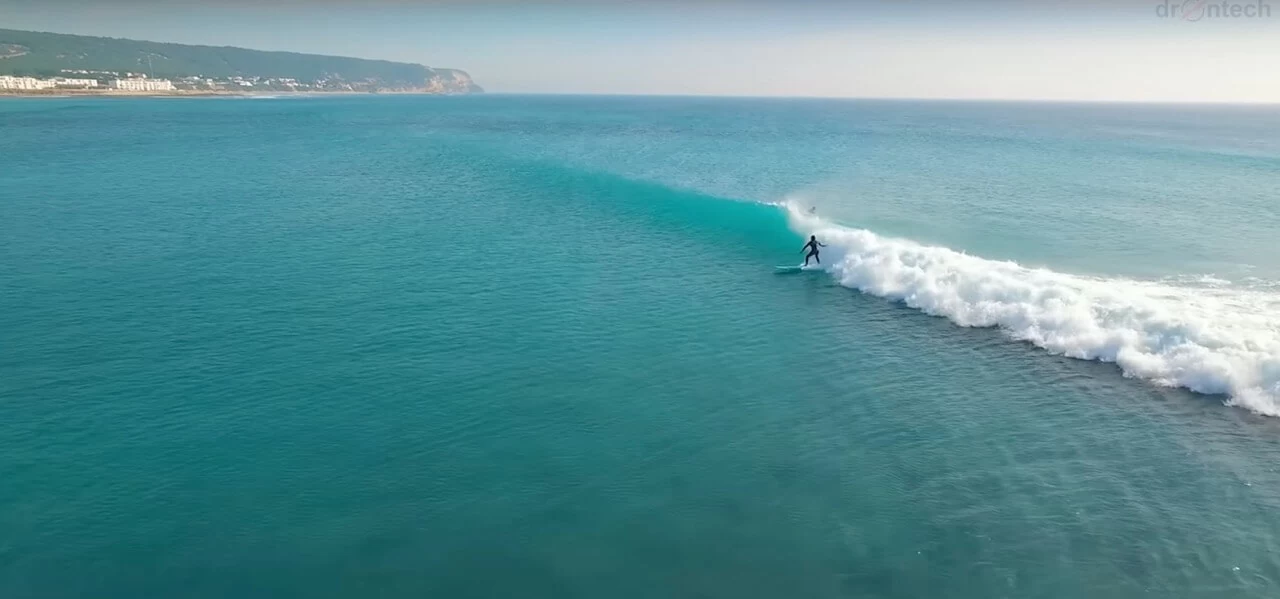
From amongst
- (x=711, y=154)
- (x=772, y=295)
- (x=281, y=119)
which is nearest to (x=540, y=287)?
→ (x=772, y=295)

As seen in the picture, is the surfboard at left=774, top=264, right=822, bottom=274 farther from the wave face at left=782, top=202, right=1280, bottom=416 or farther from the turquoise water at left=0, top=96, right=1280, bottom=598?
the turquoise water at left=0, top=96, right=1280, bottom=598

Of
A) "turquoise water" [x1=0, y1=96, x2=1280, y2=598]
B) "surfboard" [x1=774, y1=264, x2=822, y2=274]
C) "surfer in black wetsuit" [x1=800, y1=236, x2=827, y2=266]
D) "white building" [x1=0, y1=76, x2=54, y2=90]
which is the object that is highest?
"white building" [x1=0, y1=76, x2=54, y2=90]

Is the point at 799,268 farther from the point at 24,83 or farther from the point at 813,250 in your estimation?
the point at 24,83

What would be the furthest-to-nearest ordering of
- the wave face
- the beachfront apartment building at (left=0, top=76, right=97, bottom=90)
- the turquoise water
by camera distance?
the beachfront apartment building at (left=0, top=76, right=97, bottom=90) → the wave face → the turquoise water

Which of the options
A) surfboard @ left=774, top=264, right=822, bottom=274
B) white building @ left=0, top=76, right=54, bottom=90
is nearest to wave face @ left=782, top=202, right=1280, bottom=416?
surfboard @ left=774, top=264, right=822, bottom=274

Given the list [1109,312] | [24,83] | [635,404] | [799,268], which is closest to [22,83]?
[24,83]

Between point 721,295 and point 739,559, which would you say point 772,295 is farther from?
point 739,559
